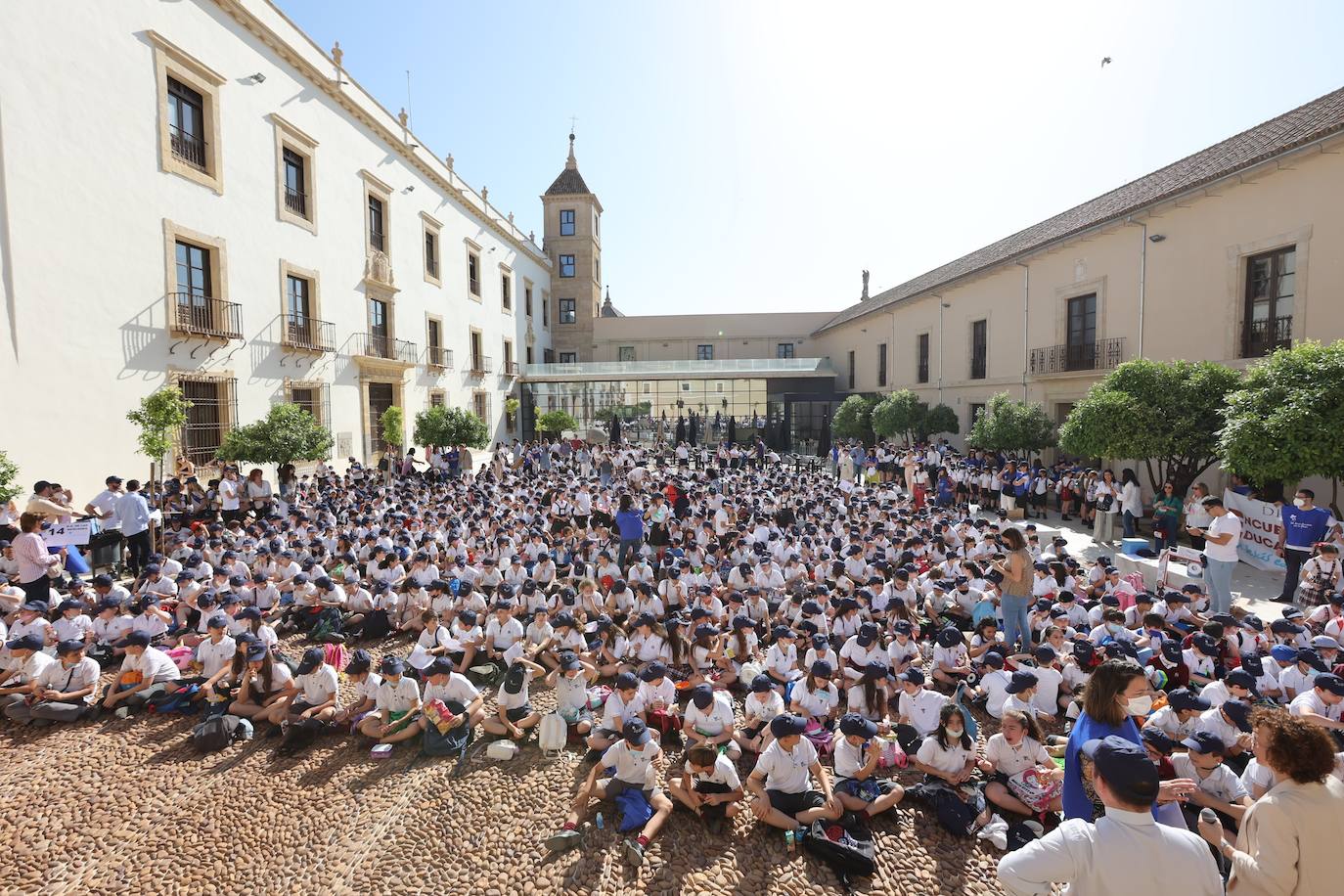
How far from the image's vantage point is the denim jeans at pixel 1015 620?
24.7ft

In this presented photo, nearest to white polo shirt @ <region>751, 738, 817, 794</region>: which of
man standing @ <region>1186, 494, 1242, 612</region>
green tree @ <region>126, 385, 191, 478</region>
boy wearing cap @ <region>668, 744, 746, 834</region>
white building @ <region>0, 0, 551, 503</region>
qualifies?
boy wearing cap @ <region>668, 744, 746, 834</region>

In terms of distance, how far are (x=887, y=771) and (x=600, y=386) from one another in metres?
33.9

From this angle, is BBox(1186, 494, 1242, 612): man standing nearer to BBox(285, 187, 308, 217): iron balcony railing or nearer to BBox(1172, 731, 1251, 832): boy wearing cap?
BBox(1172, 731, 1251, 832): boy wearing cap

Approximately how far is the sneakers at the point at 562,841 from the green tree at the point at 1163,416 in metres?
12.9

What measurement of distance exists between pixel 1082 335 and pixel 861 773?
759 inches

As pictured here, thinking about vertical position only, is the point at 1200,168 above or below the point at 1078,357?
above

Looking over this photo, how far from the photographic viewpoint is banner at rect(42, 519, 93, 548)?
9.93 metres

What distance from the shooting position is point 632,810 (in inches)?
205

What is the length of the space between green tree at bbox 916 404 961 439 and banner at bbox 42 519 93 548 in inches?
984

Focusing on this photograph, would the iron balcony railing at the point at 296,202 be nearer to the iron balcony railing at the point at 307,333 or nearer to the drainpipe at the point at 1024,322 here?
the iron balcony railing at the point at 307,333

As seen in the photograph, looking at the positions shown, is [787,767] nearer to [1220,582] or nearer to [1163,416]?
[1220,582]

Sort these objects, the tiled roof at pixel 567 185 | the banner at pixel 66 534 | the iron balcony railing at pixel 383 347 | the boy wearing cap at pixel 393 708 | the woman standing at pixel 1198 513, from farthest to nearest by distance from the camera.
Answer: the tiled roof at pixel 567 185 < the iron balcony railing at pixel 383 347 < the woman standing at pixel 1198 513 < the banner at pixel 66 534 < the boy wearing cap at pixel 393 708

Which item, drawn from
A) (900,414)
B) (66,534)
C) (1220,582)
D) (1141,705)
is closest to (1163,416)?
(1220,582)

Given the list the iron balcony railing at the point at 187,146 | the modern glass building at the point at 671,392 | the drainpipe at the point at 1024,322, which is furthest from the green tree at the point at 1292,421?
the modern glass building at the point at 671,392
